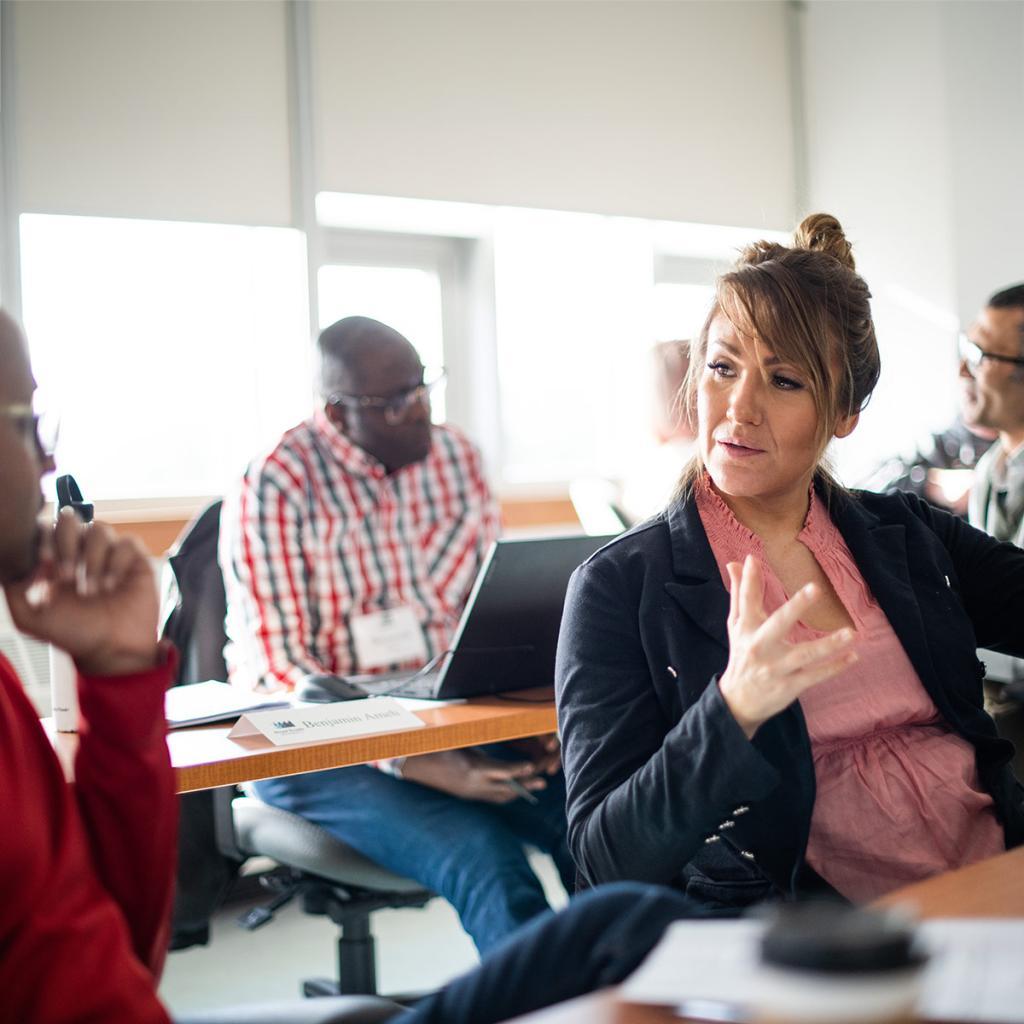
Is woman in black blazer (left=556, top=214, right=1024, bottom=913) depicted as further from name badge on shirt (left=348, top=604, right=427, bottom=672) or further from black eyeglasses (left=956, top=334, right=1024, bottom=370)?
black eyeglasses (left=956, top=334, right=1024, bottom=370)

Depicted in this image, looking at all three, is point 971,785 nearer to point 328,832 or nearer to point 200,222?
point 328,832

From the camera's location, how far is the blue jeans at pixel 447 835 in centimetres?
208

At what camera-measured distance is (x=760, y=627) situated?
125 centimetres

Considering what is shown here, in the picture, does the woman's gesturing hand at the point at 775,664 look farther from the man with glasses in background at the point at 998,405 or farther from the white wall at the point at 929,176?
the white wall at the point at 929,176

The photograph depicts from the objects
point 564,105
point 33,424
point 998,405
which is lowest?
point 33,424

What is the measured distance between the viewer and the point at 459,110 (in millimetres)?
4648

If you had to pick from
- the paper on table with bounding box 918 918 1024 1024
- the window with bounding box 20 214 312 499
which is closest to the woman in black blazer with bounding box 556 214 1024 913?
the paper on table with bounding box 918 918 1024 1024

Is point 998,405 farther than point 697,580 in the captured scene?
Yes

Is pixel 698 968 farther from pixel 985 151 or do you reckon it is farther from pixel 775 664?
pixel 985 151

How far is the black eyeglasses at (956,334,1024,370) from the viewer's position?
9.97 ft

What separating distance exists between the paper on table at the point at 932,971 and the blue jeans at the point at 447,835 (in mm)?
1244

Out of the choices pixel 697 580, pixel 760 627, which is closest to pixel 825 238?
pixel 697 580

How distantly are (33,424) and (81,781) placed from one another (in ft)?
1.26

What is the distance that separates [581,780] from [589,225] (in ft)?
13.5
